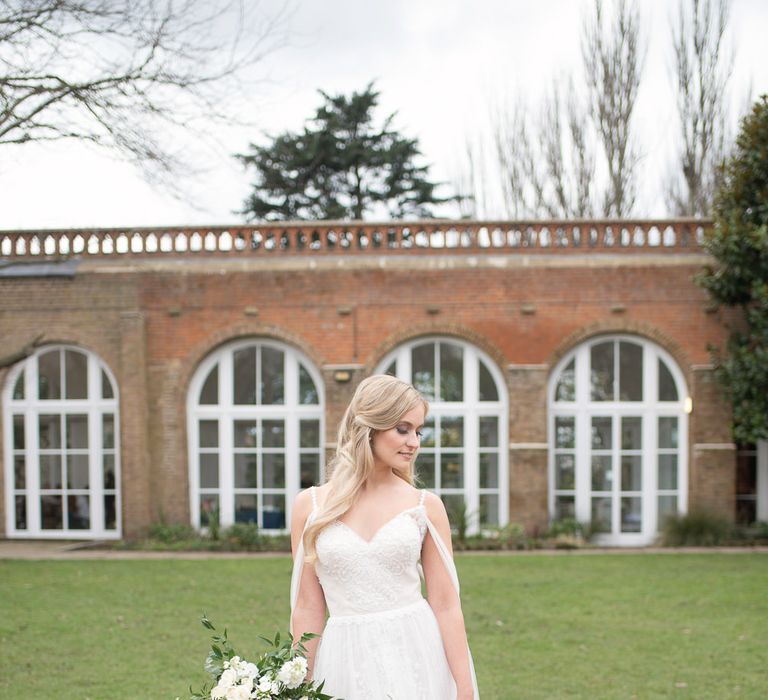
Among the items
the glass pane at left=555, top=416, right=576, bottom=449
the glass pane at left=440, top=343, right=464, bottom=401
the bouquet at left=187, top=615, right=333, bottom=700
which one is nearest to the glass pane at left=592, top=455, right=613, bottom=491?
the glass pane at left=555, top=416, right=576, bottom=449

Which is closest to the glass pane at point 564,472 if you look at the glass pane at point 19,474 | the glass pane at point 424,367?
the glass pane at point 424,367

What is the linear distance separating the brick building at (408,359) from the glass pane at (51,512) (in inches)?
26.5

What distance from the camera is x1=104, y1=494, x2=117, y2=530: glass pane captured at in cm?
1453

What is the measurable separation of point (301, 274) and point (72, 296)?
3.63 meters

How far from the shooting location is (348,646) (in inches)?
122

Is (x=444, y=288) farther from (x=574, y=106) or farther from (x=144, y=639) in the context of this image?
(x=574, y=106)

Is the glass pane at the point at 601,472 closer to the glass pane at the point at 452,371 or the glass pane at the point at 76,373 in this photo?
the glass pane at the point at 452,371

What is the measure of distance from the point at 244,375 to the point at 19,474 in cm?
402

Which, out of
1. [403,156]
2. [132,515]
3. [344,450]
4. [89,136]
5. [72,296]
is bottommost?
[132,515]

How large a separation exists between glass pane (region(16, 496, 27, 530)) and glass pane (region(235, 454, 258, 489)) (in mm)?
3505

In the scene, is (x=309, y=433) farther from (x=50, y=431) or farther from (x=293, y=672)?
(x=293, y=672)

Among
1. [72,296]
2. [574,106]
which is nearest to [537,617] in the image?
[72,296]

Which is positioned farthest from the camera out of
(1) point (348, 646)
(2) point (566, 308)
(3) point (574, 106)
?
(3) point (574, 106)

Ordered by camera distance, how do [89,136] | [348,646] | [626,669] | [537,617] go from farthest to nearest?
[89,136]
[537,617]
[626,669]
[348,646]
